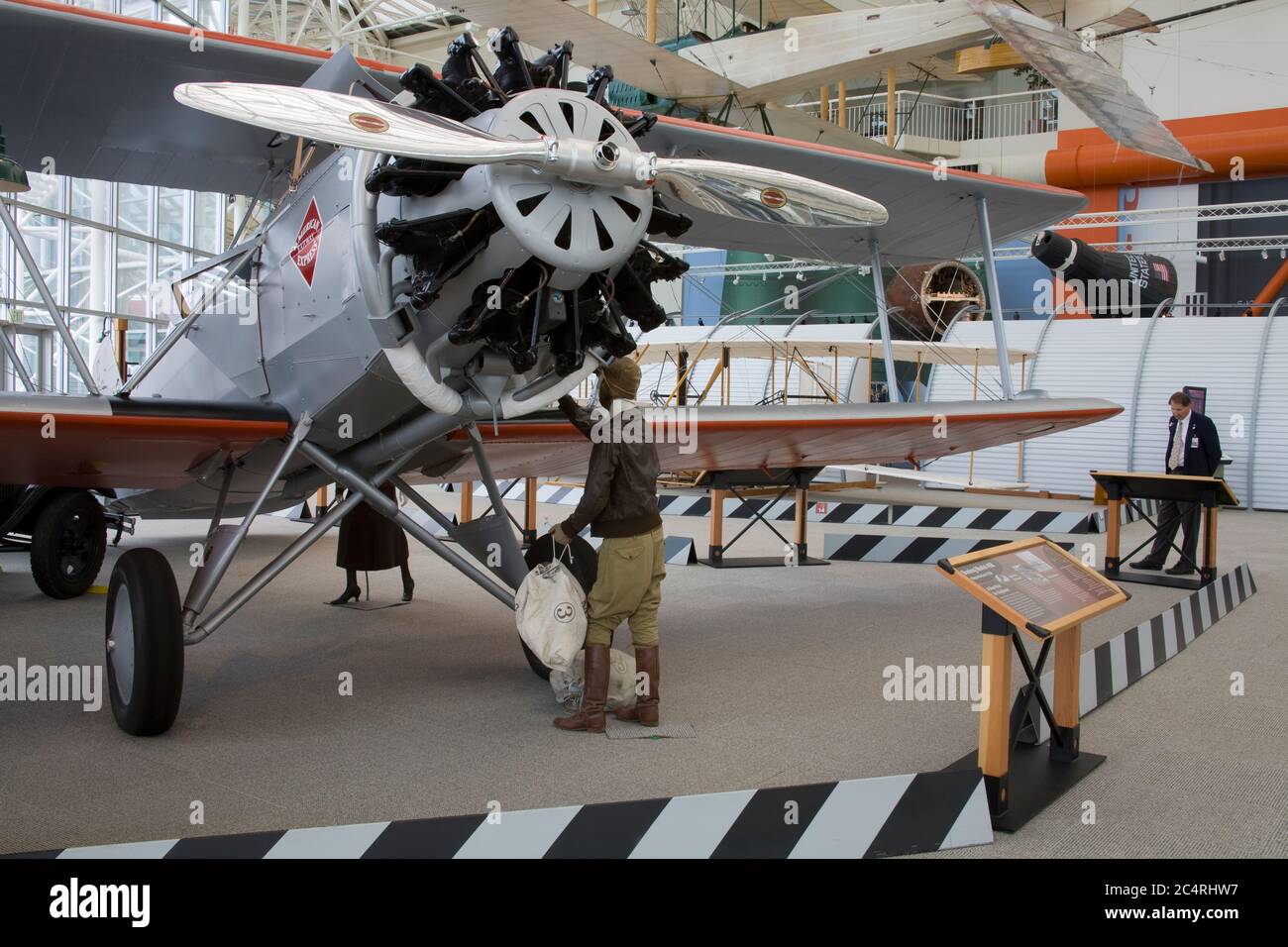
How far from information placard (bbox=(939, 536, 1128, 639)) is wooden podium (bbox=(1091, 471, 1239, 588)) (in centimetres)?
461

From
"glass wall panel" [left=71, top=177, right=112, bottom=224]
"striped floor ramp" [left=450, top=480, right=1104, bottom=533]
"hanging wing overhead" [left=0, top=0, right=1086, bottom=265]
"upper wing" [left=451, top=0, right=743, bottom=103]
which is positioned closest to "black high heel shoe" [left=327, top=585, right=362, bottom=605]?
"hanging wing overhead" [left=0, top=0, right=1086, bottom=265]

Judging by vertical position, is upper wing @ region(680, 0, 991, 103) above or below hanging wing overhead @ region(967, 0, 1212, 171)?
above

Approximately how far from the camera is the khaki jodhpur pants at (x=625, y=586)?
390cm

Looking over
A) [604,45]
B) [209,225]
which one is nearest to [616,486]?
[604,45]

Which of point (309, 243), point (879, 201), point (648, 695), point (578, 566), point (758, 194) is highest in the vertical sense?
point (879, 201)

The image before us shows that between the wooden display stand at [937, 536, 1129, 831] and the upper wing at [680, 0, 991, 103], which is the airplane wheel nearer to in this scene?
the wooden display stand at [937, 536, 1129, 831]

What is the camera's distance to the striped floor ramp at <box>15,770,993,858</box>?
219 cm

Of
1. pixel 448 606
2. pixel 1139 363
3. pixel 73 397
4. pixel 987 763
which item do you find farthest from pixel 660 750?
pixel 1139 363

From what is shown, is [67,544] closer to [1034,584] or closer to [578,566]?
[578,566]

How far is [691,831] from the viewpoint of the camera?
8.25ft

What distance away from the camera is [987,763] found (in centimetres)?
304

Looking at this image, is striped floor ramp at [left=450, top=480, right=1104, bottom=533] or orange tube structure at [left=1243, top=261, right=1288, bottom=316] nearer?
striped floor ramp at [left=450, top=480, right=1104, bottom=533]

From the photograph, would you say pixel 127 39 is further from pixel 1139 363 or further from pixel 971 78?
pixel 971 78

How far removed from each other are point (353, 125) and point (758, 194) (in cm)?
152
